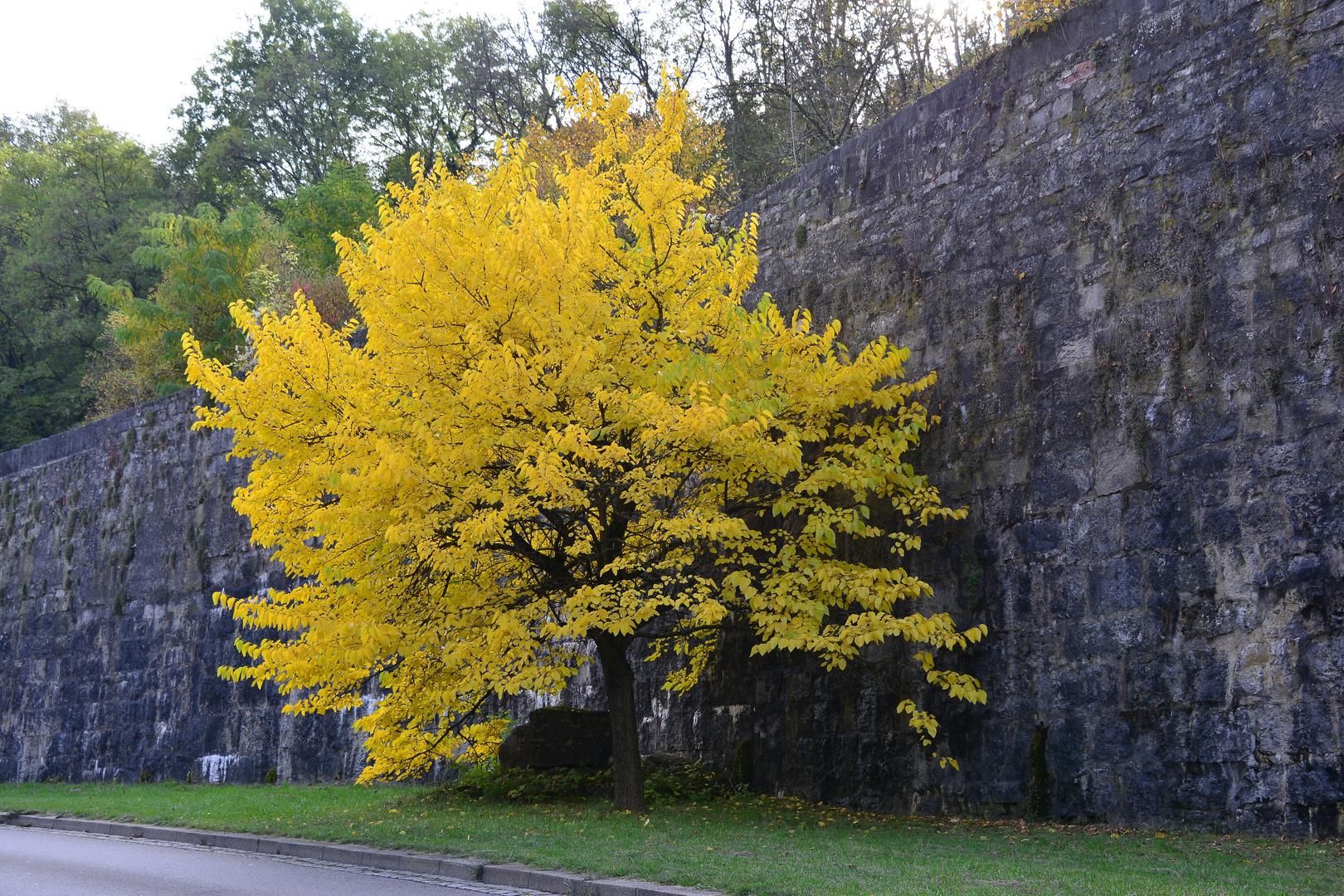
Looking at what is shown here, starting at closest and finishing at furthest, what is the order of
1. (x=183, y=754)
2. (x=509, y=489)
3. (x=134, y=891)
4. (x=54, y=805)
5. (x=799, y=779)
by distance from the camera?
(x=134, y=891), (x=509, y=489), (x=799, y=779), (x=54, y=805), (x=183, y=754)

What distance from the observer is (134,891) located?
7.10 m

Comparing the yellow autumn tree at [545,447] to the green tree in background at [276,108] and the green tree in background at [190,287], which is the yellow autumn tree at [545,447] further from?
the green tree in background at [276,108]

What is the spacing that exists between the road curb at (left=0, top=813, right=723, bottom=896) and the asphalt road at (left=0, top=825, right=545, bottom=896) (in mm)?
101

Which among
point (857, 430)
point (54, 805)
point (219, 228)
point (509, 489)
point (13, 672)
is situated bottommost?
point (54, 805)

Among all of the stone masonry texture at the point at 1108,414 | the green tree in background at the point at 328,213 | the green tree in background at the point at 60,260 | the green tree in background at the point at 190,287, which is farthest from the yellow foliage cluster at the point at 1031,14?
the green tree in background at the point at 60,260

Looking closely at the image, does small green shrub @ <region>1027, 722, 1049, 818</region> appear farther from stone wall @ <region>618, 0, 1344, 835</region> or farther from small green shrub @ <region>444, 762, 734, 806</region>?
small green shrub @ <region>444, 762, 734, 806</region>

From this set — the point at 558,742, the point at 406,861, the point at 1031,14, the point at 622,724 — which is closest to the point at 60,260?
the point at 558,742

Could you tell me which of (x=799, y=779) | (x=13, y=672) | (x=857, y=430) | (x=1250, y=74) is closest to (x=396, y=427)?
(x=857, y=430)

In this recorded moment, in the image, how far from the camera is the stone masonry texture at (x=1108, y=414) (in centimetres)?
765

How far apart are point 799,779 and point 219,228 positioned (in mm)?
19944

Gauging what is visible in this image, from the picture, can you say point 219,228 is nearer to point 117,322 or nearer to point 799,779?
point 117,322

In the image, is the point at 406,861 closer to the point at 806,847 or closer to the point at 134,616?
the point at 806,847

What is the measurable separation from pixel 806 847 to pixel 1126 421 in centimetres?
397

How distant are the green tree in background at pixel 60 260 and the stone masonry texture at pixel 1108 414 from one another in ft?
85.1
